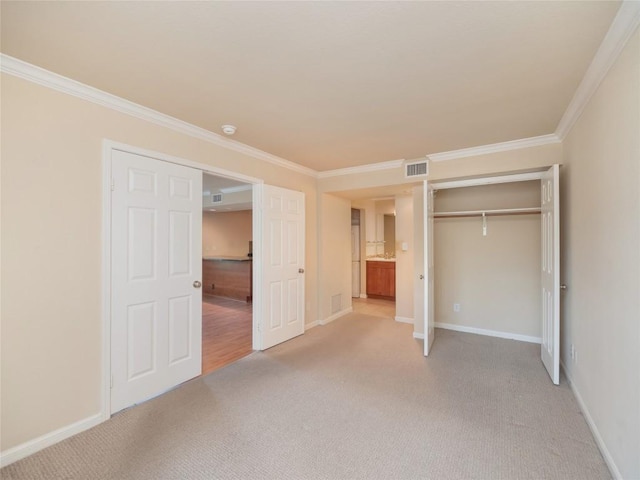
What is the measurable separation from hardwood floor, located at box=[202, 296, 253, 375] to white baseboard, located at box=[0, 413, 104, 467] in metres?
0.99

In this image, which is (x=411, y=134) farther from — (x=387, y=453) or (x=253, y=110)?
(x=387, y=453)

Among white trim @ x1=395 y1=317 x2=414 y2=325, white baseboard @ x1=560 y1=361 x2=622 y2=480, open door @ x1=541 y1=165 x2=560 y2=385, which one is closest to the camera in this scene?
white baseboard @ x1=560 y1=361 x2=622 y2=480

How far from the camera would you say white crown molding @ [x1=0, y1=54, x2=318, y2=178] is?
181cm

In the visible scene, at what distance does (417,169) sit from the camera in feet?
12.7

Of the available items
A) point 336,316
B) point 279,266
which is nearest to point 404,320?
point 336,316

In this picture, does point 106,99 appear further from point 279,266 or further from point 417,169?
point 417,169

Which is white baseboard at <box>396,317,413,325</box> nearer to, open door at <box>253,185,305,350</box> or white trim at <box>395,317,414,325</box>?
white trim at <box>395,317,414,325</box>

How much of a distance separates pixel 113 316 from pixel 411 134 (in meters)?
3.17

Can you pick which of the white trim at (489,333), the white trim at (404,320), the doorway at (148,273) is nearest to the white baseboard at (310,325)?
the white trim at (404,320)

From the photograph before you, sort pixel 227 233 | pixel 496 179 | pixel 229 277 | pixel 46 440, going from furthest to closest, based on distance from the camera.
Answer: pixel 227 233 < pixel 229 277 < pixel 496 179 < pixel 46 440

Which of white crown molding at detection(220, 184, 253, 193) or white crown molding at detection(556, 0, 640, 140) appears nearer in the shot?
white crown molding at detection(556, 0, 640, 140)

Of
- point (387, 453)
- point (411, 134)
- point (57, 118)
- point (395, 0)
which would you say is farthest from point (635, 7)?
point (57, 118)

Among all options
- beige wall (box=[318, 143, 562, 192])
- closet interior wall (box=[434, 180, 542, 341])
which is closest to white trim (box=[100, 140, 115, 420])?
beige wall (box=[318, 143, 562, 192])

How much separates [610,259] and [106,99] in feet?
11.8
